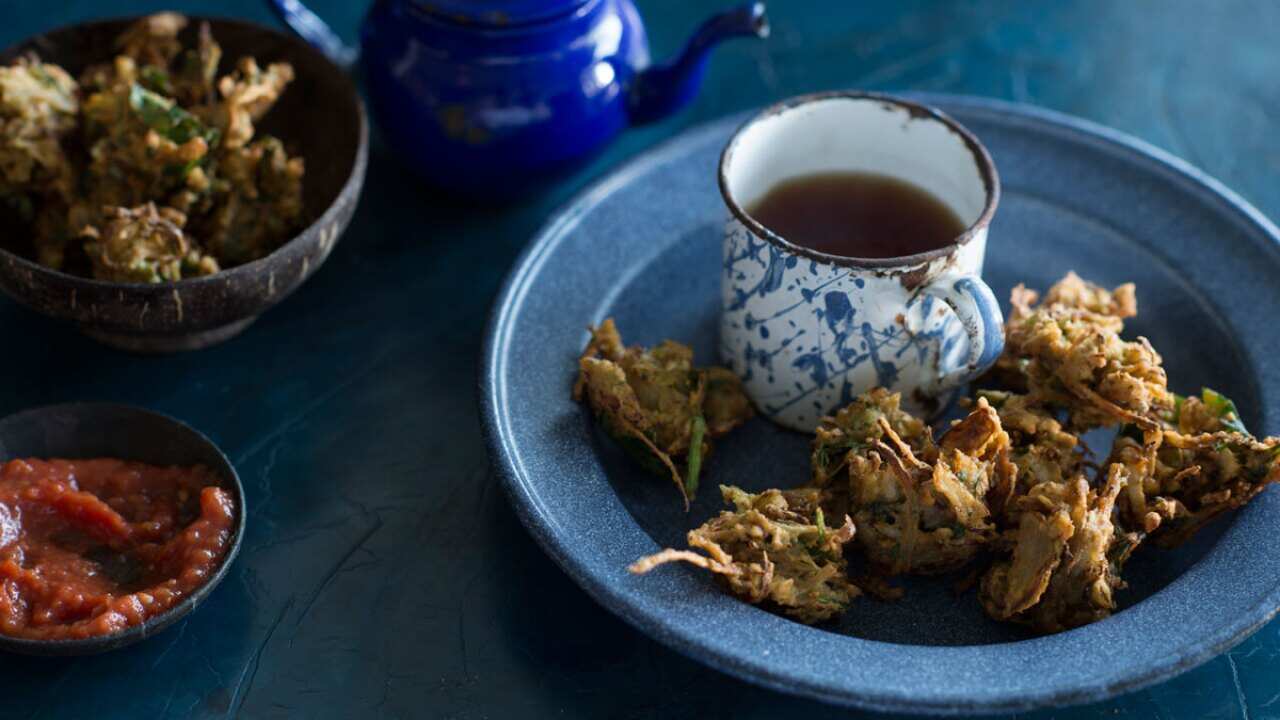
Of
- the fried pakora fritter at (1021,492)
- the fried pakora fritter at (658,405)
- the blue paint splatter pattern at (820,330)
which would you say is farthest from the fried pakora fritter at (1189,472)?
the fried pakora fritter at (658,405)

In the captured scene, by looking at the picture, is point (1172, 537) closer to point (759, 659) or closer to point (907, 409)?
point (907, 409)

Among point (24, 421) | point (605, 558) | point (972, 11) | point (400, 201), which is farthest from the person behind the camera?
point (972, 11)

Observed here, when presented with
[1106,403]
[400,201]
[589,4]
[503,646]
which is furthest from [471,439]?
[1106,403]

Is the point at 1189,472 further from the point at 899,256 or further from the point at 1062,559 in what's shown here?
the point at 899,256

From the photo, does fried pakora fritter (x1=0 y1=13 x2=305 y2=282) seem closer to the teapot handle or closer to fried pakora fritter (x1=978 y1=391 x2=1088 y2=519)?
the teapot handle

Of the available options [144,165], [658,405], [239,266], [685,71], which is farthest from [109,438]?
[685,71]

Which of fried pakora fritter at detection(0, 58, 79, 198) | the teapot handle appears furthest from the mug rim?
fried pakora fritter at detection(0, 58, 79, 198)
